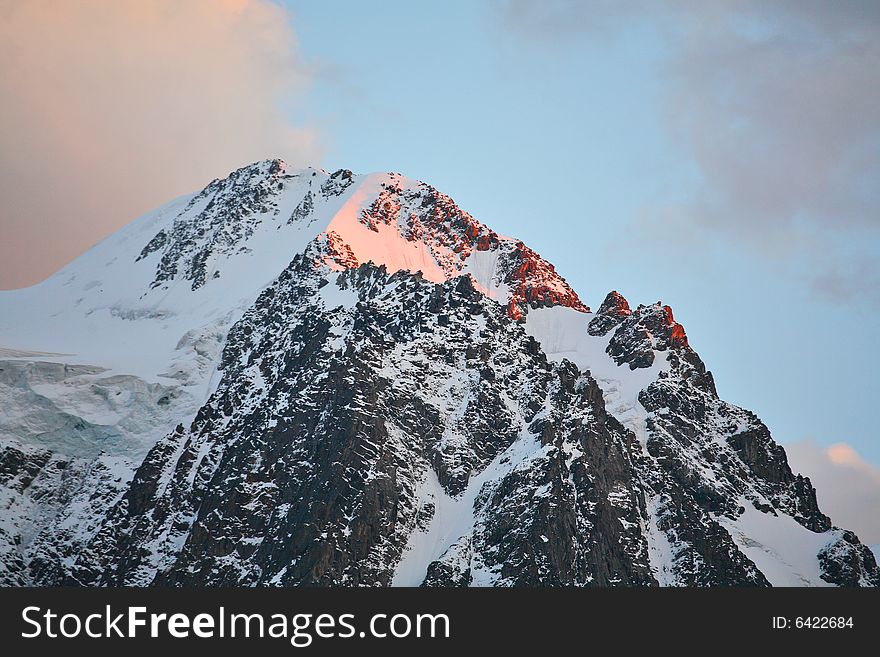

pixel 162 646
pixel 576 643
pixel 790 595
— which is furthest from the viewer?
pixel 790 595

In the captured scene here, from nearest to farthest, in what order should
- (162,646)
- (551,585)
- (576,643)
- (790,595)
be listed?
(162,646)
(576,643)
(790,595)
(551,585)

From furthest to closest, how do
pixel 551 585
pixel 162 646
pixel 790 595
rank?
pixel 551 585
pixel 790 595
pixel 162 646

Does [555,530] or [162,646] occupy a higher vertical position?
[555,530]

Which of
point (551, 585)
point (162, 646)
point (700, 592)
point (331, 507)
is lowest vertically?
point (162, 646)

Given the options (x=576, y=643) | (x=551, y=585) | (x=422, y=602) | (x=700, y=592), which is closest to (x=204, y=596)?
(x=422, y=602)

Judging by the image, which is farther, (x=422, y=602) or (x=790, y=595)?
(x=790, y=595)

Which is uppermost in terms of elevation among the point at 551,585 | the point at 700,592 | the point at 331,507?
the point at 331,507

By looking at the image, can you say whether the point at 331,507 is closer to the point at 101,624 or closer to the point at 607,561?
the point at 607,561

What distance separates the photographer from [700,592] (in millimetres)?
100562

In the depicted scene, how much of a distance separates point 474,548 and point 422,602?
108541 millimetres

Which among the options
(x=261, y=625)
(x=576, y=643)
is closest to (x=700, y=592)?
(x=576, y=643)

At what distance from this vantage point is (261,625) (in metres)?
79.6

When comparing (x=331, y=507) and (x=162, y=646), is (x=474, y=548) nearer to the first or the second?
(x=331, y=507)

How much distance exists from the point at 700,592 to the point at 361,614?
1245 inches
